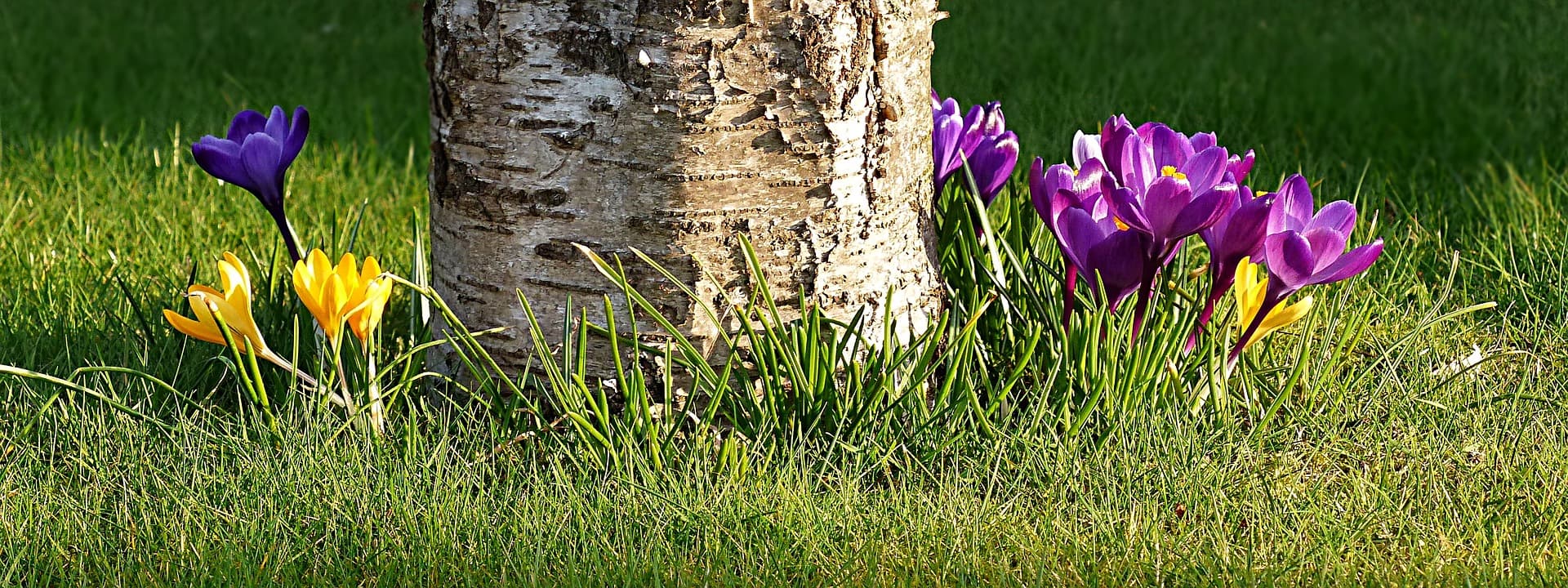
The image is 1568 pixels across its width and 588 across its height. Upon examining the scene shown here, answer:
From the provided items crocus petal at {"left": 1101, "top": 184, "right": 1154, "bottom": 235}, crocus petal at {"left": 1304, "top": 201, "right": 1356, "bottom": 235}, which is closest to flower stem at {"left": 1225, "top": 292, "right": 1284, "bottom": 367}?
crocus petal at {"left": 1304, "top": 201, "right": 1356, "bottom": 235}

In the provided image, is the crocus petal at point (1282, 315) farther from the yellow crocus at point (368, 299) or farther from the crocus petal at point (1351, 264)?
the yellow crocus at point (368, 299)

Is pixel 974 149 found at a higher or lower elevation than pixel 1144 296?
higher

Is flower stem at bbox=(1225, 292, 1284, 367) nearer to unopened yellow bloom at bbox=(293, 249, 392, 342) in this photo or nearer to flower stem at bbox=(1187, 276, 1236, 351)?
flower stem at bbox=(1187, 276, 1236, 351)

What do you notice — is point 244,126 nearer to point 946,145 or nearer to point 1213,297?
point 946,145

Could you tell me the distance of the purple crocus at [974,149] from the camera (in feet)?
7.11

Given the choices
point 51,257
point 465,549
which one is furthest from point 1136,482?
point 51,257

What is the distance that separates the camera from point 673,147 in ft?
6.28

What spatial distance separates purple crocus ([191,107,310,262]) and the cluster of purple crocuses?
1.03 m

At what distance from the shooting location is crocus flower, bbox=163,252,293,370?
1.82 metres

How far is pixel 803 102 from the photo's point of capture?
1.94m

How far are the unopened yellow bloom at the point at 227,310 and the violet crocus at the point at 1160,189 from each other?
3.63 ft

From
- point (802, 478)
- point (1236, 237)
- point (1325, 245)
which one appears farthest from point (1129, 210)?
point (802, 478)

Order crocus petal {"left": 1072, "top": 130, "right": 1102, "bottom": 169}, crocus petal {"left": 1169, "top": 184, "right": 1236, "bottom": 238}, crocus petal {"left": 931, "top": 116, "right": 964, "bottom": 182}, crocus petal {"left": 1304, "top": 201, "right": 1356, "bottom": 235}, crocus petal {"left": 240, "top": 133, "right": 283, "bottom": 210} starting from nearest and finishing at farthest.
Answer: crocus petal {"left": 1169, "top": 184, "right": 1236, "bottom": 238}
crocus petal {"left": 1304, "top": 201, "right": 1356, "bottom": 235}
crocus petal {"left": 240, "top": 133, "right": 283, "bottom": 210}
crocus petal {"left": 1072, "top": 130, "right": 1102, "bottom": 169}
crocus petal {"left": 931, "top": 116, "right": 964, "bottom": 182}

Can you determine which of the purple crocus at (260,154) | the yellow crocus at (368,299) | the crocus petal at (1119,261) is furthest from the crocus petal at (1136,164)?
the purple crocus at (260,154)
